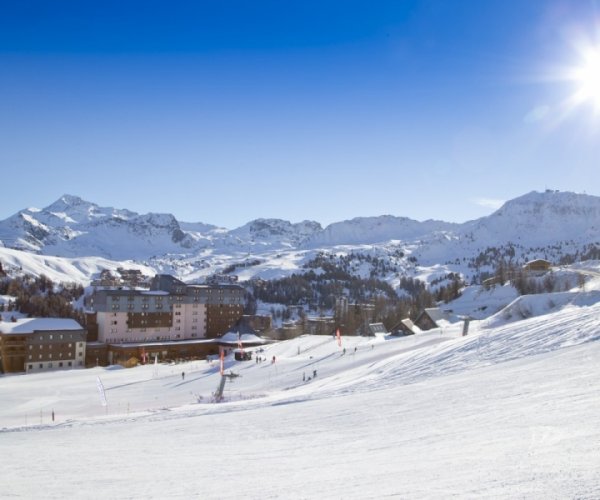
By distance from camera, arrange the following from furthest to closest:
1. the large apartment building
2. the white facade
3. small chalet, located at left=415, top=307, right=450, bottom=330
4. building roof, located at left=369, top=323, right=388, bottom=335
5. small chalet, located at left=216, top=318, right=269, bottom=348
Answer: small chalet, located at left=216, top=318, right=269, bottom=348 < the large apartment building < the white facade < building roof, located at left=369, top=323, right=388, bottom=335 < small chalet, located at left=415, top=307, right=450, bottom=330

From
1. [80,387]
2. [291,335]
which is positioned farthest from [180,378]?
[291,335]

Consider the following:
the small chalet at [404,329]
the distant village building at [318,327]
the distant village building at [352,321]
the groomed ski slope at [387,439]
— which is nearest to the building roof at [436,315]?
the small chalet at [404,329]

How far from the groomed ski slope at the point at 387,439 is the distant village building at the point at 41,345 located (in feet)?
175

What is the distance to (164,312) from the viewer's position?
3671 inches

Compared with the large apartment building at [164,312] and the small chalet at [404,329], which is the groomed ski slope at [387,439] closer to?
the small chalet at [404,329]

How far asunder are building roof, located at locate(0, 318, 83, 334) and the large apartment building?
10.5 m

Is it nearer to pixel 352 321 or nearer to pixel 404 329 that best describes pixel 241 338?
pixel 352 321

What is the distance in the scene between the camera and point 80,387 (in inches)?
1945

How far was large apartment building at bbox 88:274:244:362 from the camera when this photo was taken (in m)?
86.8

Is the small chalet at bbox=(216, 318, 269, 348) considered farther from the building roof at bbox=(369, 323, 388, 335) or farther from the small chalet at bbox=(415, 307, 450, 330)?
the small chalet at bbox=(415, 307, 450, 330)

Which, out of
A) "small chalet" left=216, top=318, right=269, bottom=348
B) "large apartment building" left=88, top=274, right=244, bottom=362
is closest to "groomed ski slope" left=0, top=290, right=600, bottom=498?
"small chalet" left=216, top=318, right=269, bottom=348

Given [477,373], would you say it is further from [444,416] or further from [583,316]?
[583,316]

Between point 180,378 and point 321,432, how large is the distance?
114 ft

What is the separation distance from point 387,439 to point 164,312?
8435 centimetres
